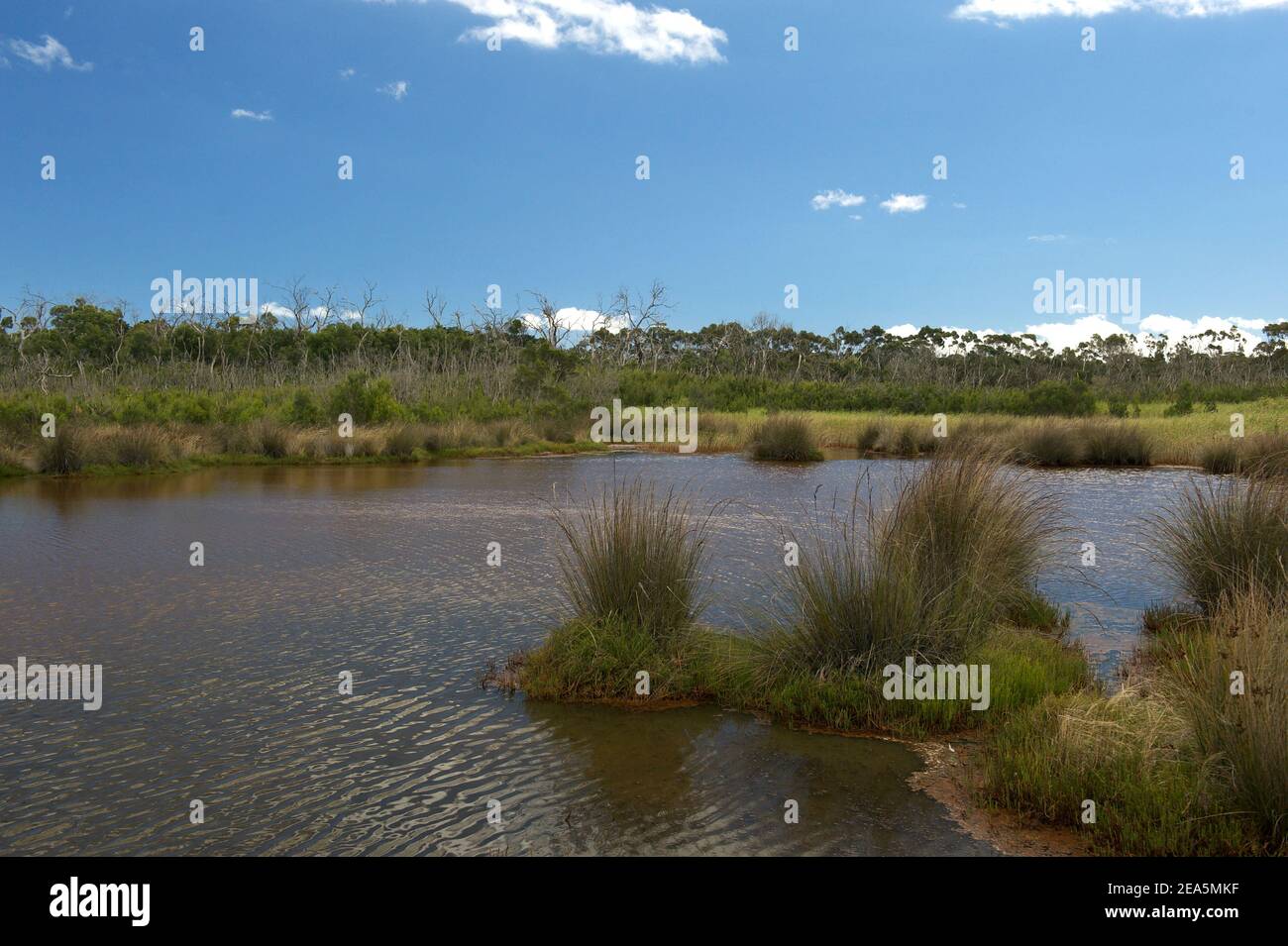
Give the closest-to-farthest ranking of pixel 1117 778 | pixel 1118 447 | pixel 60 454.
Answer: pixel 1117 778, pixel 60 454, pixel 1118 447

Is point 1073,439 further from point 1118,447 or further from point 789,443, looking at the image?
point 789,443

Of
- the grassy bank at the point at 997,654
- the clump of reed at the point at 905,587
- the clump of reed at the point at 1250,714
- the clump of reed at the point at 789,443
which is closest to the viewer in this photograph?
the clump of reed at the point at 1250,714

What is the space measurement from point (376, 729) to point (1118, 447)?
27929mm

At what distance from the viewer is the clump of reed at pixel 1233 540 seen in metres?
7.41

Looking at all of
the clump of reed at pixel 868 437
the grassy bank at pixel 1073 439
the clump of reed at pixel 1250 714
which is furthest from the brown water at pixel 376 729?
the clump of reed at pixel 868 437

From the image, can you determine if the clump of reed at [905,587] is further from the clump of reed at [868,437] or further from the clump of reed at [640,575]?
the clump of reed at [868,437]

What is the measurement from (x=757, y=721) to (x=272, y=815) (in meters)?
3.02

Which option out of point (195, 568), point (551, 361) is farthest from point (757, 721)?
point (551, 361)

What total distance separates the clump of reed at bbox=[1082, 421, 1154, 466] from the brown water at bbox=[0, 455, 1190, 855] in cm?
1762

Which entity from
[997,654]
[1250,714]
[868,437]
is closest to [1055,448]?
[868,437]

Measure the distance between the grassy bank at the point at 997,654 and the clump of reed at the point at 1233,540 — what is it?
0.02 m

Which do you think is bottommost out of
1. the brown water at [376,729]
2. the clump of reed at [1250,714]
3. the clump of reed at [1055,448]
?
the brown water at [376,729]

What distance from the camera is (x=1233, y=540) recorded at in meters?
7.71

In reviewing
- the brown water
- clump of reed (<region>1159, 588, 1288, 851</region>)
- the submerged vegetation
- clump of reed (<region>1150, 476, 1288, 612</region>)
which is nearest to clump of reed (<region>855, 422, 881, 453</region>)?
the brown water
